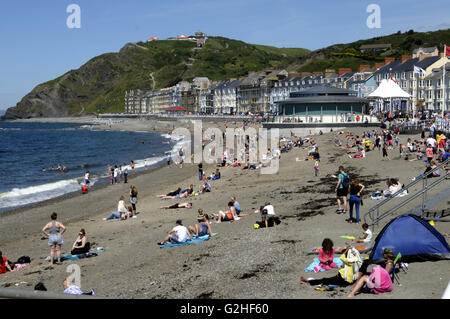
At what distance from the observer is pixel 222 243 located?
13.4 metres

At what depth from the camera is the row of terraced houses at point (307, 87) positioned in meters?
67.8

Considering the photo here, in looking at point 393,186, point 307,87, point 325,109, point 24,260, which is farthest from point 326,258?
point 307,87

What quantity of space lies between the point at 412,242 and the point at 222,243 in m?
5.58

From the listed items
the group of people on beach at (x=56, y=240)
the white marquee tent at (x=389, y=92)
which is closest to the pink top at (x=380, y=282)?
the group of people on beach at (x=56, y=240)

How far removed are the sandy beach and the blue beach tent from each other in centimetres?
29

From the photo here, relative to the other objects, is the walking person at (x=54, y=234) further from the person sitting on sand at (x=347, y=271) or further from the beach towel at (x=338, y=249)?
the person sitting on sand at (x=347, y=271)

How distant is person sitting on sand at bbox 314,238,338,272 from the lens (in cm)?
972

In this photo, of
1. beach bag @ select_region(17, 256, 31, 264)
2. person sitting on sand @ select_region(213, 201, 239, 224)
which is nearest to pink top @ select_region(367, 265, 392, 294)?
person sitting on sand @ select_region(213, 201, 239, 224)

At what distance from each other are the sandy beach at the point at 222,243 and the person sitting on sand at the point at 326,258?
8.6 inches

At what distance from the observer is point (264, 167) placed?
3136cm
